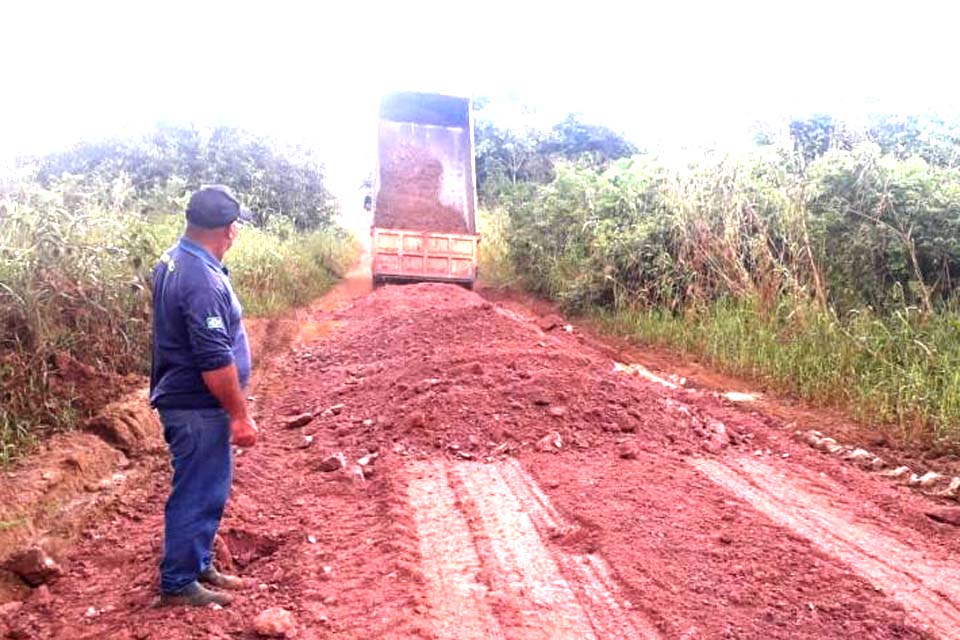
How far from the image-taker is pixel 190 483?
9.68 ft

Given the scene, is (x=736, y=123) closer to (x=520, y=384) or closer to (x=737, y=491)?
(x=520, y=384)

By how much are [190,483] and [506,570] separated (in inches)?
50.9

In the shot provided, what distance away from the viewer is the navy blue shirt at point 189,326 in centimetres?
278

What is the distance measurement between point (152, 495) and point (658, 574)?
2.84 metres

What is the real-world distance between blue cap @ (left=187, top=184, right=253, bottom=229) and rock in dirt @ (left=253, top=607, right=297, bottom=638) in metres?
1.43

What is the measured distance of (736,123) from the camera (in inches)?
522

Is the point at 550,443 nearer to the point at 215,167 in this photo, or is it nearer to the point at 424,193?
the point at 424,193

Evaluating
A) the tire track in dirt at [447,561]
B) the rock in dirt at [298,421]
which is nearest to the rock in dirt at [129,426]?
the rock in dirt at [298,421]

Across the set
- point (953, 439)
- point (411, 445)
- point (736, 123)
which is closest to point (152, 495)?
point (411, 445)

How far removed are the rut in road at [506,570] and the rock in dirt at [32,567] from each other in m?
1.61

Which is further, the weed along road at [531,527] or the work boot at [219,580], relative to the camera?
the work boot at [219,580]

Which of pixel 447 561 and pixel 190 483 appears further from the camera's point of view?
pixel 447 561

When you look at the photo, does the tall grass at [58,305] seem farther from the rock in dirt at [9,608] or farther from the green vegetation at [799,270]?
the green vegetation at [799,270]

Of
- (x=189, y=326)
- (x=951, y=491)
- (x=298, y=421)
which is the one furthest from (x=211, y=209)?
(x=951, y=491)
